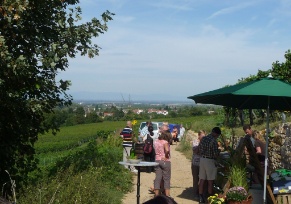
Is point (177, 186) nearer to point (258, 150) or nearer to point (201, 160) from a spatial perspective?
point (201, 160)

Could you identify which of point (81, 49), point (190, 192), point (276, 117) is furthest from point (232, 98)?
point (276, 117)

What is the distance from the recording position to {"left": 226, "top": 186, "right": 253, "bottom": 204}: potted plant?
23.1 feet

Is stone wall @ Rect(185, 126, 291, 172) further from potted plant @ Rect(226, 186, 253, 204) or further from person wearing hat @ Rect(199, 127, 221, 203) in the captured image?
potted plant @ Rect(226, 186, 253, 204)

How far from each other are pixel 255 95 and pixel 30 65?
3483 mm

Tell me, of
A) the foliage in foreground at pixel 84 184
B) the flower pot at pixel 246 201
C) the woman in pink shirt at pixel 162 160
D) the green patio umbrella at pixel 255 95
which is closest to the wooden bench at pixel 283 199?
the green patio umbrella at pixel 255 95

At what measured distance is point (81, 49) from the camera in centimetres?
788

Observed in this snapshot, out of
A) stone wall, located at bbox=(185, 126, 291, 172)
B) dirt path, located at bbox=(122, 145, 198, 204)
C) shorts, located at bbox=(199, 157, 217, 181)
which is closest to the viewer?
shorts, located at bbox=(199, 157, 217, 181)

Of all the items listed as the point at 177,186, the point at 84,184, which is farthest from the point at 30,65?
the point at 177,186

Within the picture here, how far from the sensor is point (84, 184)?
7.98m

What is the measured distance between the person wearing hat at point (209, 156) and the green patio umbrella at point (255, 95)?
0.76 m

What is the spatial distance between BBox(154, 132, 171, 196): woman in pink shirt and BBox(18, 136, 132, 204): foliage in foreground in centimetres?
94

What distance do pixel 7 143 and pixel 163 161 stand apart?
3024mm

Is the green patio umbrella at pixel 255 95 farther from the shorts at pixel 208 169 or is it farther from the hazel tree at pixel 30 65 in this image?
the hazel tree at pixel 30 65

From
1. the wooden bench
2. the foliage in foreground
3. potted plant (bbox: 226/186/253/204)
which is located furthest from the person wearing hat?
the foliage in foreground
